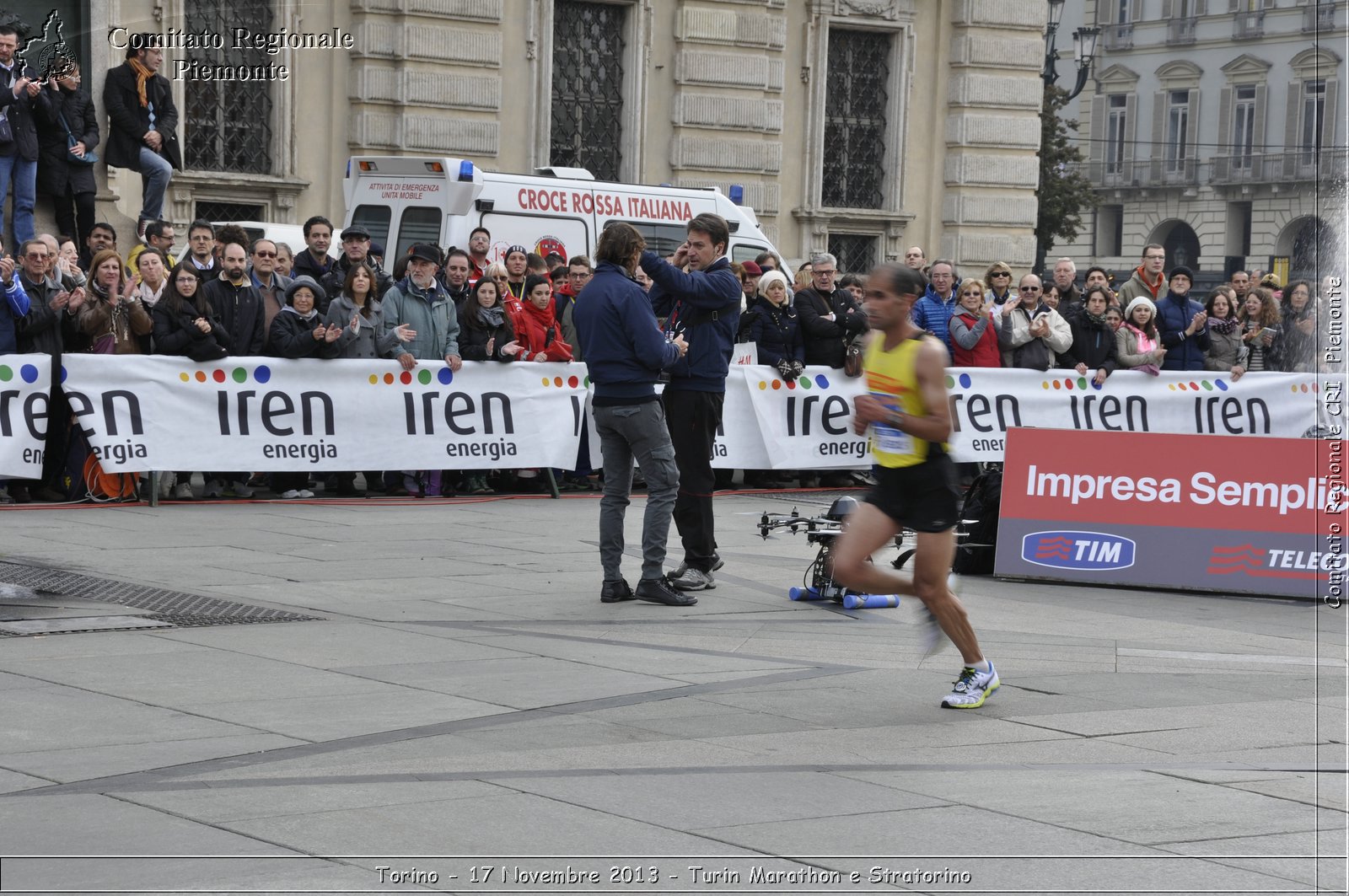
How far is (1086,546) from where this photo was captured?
39.5ft

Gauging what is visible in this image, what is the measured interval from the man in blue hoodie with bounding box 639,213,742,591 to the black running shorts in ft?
9.70

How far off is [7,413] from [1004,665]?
307 inches

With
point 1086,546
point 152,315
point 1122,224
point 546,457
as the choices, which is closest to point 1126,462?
point 1086,546

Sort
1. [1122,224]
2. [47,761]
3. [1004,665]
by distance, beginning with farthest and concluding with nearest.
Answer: [1122,224] → [1004,665] → [47,761]

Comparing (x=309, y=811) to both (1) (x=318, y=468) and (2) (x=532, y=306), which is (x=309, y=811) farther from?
(2) (x=532, y=306)

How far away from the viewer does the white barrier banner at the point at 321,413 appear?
13680mm

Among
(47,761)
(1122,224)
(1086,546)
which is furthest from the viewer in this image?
(1122,224)

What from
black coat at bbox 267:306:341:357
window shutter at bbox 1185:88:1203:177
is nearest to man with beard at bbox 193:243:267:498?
black coat at bbox 267:306:341:357

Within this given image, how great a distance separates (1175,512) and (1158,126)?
4919 centimetres

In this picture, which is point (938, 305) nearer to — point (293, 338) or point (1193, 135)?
Answer: point (293, 338)

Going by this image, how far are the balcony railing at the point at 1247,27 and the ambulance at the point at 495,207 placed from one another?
2233 centimetres

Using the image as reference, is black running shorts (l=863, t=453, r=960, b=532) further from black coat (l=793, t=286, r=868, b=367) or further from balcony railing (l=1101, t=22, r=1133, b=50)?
balcony railing (l=1101, t=22, r=1133, b=50)

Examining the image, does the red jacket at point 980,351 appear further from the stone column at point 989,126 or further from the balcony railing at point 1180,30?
the balcony railing at point 1180,30

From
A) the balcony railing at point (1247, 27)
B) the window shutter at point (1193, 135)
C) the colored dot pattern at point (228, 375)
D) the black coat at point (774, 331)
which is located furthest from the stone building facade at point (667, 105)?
the window shutter at point (1193, 135)
